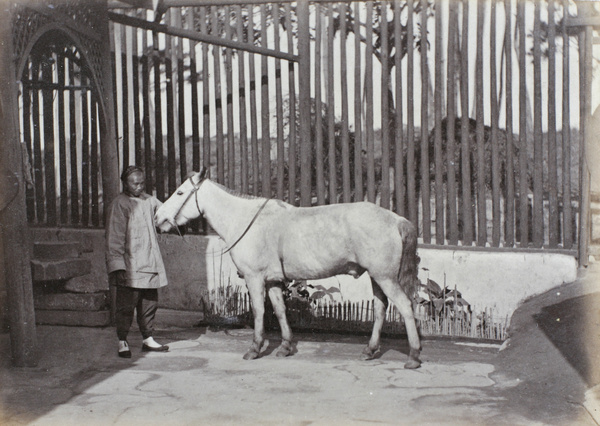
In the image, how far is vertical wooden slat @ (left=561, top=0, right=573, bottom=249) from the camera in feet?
25.9

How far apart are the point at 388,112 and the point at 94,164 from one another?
4.51 metres

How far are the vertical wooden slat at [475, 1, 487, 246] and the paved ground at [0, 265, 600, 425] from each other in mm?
1060

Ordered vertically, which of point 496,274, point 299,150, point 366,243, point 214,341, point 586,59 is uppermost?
point 586,59

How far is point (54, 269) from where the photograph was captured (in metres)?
7.88

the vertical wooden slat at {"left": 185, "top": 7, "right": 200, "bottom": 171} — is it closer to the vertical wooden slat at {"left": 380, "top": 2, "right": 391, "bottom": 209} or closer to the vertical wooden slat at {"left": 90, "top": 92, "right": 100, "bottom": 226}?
the vertical wooden slat at {"left": 90, "top": 92, "right": 100, "bottom": 226}

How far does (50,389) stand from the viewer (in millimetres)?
5719

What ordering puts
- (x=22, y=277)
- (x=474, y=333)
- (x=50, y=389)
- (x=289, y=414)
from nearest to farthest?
(x=289, y=414) → (x=50, y=389) → (x=22, y=277) → (x=474, y=333)

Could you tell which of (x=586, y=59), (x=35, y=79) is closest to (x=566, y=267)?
(x=586, y=59)

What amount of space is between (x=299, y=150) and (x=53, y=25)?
351cm

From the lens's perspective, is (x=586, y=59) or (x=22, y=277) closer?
(x=22, y=277)

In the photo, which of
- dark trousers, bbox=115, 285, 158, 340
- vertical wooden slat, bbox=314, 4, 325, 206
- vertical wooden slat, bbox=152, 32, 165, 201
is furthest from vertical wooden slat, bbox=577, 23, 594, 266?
vertical wooden slat, bbox=152, 32, 165, 201

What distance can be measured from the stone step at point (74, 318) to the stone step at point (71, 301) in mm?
50

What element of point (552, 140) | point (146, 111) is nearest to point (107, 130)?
point (146, 111)

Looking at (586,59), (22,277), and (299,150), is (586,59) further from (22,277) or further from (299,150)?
(22,277)
